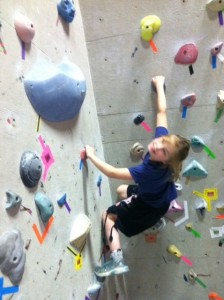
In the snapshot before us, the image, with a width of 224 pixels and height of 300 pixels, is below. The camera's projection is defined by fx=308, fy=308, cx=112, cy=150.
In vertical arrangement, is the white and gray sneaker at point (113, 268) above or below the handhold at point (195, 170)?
below

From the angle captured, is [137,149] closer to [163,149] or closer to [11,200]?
[163,149]

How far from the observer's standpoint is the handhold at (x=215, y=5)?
5.25ft

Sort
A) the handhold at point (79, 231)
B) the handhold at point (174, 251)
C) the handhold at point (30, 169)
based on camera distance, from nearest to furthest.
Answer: the handhold at point (30, 169)
the handhold at point (79, 231)
the handhold at point (174, 251)

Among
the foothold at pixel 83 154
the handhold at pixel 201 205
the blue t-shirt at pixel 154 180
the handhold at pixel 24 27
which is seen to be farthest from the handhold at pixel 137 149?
the handhold at pixel 24 27

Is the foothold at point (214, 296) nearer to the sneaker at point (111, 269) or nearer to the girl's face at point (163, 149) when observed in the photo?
the sneaker at point (111, 269)

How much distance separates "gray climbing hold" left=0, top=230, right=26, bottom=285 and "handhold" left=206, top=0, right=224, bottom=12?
1459 millimetres

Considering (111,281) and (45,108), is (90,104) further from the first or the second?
(111,281)

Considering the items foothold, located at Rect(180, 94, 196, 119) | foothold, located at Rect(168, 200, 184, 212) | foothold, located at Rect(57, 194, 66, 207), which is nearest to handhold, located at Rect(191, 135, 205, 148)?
foothold, located at Rect(180, 94, 196, 119)

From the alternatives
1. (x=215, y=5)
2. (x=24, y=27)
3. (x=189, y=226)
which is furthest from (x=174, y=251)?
(x=24, y=27)

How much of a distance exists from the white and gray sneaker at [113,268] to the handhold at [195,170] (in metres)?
0.65

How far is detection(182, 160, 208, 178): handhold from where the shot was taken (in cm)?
192

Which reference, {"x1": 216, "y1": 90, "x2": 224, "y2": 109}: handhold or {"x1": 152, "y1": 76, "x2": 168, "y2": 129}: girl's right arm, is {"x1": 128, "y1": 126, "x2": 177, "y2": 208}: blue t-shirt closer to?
{"x1": 152, "y1": 76, "x2": 168, "y2": 129}: girl's right arm

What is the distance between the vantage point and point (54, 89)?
1.26m

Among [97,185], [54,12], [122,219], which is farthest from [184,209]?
[54,12]
